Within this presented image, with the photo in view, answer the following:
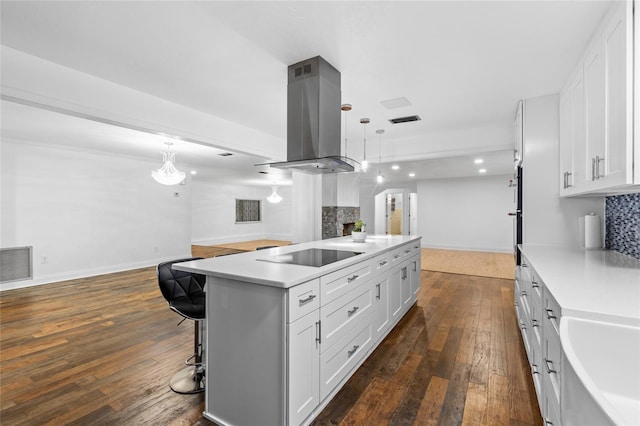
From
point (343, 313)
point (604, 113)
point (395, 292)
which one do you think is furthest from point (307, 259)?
point (604, 113)

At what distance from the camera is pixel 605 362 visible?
39.2 inches

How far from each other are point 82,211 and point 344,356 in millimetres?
6118

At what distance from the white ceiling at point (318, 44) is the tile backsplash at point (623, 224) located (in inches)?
47.2

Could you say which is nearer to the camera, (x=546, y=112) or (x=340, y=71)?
(x=340, y=71)

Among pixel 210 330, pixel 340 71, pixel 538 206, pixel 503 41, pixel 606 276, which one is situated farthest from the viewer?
pixel 538 206

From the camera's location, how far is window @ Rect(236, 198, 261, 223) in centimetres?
1196

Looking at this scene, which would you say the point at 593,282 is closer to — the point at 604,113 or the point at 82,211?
the point at 604,113

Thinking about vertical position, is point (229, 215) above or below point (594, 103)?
below

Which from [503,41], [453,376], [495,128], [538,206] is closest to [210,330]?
[453,376]

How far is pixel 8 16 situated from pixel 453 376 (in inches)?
156

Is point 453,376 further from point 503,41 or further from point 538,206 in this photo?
point 503,41

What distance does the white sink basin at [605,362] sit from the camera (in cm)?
78

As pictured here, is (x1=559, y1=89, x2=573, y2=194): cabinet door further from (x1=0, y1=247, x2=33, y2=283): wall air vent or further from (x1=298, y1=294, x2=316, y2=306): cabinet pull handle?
(x1=0, y1=247, x2=33, y2=283): wall air vent

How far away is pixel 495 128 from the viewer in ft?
13.9
